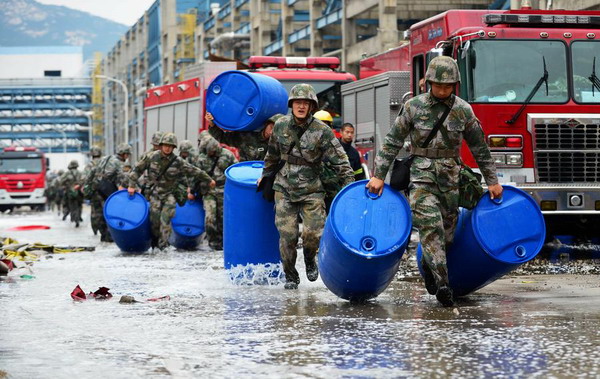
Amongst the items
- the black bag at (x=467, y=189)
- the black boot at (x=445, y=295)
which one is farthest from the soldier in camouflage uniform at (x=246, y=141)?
the black boot at (x=445, y=295)


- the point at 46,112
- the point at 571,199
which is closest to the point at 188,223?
the point at 571,199

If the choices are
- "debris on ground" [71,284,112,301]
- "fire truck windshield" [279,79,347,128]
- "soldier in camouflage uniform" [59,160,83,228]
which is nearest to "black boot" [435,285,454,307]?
"debris on ground" [71,284,112,301]

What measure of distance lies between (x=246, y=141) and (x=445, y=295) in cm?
477

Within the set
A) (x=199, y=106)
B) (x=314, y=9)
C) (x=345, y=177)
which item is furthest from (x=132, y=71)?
(x=345, y=177)

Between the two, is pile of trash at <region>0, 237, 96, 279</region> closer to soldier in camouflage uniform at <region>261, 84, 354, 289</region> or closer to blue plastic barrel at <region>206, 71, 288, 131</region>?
blue plastic barrel at <region>206, 71, 288, 131</region>

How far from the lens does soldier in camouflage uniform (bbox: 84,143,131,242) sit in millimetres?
21547

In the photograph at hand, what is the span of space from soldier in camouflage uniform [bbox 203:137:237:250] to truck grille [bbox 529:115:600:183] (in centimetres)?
489

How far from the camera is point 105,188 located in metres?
21.3

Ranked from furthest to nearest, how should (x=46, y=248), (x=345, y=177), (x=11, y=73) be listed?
(x=11, y=73) < (x=46, y=248) < (x=345, y=177)

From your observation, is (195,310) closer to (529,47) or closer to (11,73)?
(529,47)

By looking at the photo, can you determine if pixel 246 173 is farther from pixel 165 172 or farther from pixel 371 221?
pixel 165 172

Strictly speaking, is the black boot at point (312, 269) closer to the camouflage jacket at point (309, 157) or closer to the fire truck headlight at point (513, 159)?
the camouflage jacket at point (309, 157)

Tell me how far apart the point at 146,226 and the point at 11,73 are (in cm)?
15156

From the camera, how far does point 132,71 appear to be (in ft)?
354
